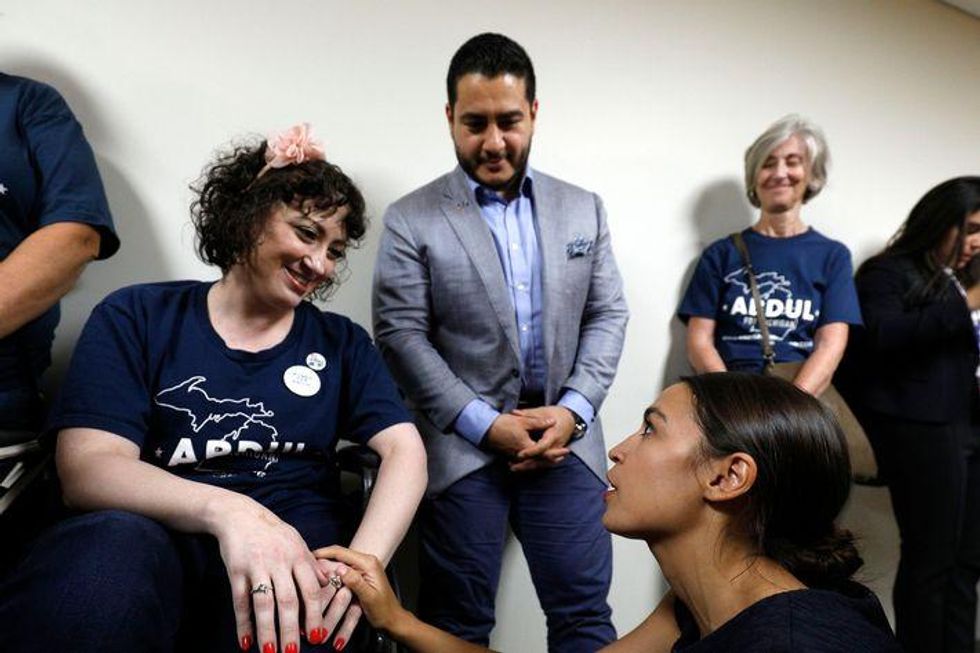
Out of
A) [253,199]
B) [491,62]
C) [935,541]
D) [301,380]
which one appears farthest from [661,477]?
[935,541]

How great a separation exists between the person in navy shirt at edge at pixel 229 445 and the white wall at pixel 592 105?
0.49 m

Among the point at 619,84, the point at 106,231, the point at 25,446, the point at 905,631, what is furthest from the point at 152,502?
the point at 905,631

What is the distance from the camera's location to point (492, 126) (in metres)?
1.73

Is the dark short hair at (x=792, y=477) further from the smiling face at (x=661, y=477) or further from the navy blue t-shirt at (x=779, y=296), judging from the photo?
the navy blue t-shirt at (x=779, y=296)

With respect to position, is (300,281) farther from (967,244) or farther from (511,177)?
(967,244)

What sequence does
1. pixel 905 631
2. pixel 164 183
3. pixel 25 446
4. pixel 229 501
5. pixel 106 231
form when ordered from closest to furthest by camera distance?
pixel 229 501 → pixel 25 446 → pixel 106 231 → pixel 164 183 → pixel 905 631

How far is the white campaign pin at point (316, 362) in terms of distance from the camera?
1.42m

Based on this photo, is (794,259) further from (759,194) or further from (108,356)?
(108,356)

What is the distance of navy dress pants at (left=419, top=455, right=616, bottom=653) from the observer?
1734mm

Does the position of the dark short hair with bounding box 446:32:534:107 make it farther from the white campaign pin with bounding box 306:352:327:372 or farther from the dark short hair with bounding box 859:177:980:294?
the dark short hair with bounding box 859:177:980:294

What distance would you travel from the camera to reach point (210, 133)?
6.40 ft

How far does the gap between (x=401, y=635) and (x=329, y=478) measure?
0.38 meters

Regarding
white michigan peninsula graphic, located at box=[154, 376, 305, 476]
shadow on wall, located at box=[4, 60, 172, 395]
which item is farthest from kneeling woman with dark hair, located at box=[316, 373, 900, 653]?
shadow on wall, located at box=[4, 60, 172, 395]

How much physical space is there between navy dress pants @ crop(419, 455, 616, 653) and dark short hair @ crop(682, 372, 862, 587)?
74 centimetres
